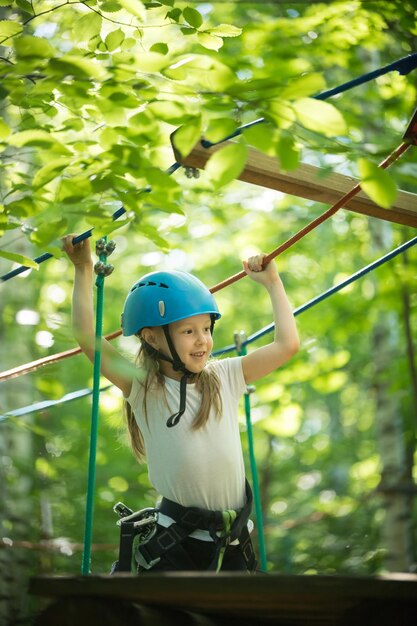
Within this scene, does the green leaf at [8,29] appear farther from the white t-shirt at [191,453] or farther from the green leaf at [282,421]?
the green leaf at [282,421]

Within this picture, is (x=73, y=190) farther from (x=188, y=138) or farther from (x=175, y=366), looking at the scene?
(x=175, y=366)

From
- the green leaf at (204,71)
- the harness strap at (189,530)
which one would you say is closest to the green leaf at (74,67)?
the green leaf at (204,71)

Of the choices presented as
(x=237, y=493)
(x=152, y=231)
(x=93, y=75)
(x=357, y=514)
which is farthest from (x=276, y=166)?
(x=357, y=514)

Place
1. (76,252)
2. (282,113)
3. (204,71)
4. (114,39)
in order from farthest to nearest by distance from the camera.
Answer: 1. (76,252)
2. (114,39)
3. (204,71)
4. (282,113)

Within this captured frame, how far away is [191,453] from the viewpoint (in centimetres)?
291

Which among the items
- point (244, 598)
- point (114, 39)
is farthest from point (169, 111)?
point (244, 598)

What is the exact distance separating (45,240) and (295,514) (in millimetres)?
12973

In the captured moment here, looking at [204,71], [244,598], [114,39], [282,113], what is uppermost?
[114,39]

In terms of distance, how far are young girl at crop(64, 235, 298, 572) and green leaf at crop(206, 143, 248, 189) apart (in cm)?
99

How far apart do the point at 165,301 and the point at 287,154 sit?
3.98ft

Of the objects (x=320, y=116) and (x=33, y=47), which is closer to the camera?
(x=320, y=116)

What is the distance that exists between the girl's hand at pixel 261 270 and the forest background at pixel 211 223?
16.3 inches

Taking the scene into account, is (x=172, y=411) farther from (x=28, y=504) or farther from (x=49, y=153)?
(x=28, y=504)

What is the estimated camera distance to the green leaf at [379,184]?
6.67 ft
